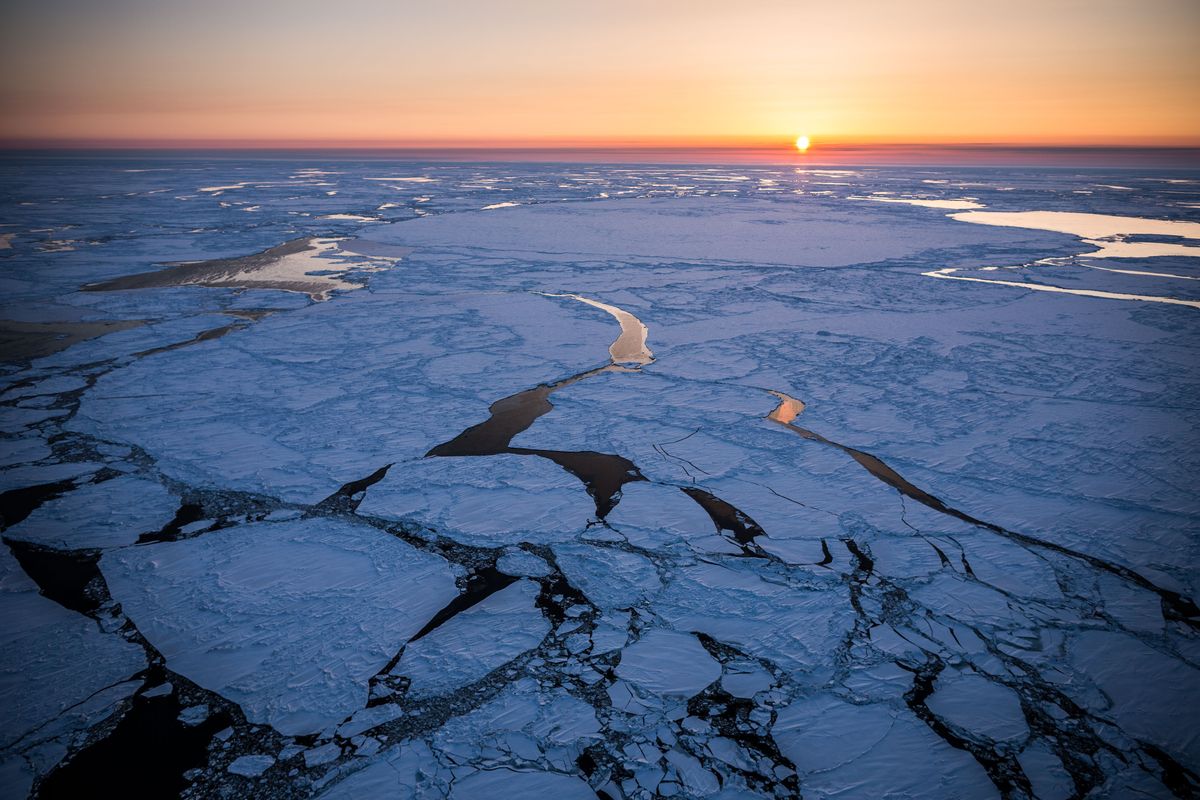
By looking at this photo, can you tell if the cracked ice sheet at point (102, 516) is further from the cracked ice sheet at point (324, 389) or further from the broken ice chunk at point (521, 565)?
the broken ice chunk at point (521, 565)

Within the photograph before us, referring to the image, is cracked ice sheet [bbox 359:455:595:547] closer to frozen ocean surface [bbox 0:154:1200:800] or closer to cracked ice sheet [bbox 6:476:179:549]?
frozen ocean surface [bbox 0:154:1200:800]

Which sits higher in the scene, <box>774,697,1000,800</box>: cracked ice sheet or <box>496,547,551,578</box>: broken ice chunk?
<box>496,547,551,578</box>: broken ice chunk

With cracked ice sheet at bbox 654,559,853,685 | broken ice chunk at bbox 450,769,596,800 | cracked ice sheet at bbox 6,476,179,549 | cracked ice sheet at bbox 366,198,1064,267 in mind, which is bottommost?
broken ice chunk at bbox 450,769,596,800

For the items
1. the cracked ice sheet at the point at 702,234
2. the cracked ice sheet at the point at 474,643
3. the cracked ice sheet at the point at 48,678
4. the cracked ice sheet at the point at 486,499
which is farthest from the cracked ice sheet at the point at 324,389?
the cracked ice sheet at the point at 702,234

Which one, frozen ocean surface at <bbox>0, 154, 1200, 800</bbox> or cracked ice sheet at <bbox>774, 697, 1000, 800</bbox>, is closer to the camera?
cracked ice sheet at <bbox>774, 697, 1000, 800</bbox>

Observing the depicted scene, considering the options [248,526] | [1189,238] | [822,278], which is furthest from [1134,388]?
[1189,238]

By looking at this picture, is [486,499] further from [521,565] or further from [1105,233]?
[1105,233]

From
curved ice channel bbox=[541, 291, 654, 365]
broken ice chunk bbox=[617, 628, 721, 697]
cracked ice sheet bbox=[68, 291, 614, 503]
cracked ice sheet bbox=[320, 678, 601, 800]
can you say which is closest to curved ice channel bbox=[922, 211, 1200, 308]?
curved ice channel bbox=[541, 291, 654, 365]
